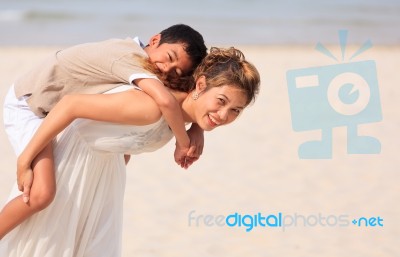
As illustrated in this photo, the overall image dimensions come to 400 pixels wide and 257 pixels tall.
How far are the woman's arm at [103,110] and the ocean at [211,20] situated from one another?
12.7 meters

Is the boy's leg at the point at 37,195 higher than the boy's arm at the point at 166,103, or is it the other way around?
the boy's arm at the point at 166,103

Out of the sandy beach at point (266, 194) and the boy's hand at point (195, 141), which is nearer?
the boy's hand at point (195, 141)

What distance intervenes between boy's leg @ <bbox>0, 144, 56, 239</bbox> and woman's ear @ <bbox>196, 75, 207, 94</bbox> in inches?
28.0

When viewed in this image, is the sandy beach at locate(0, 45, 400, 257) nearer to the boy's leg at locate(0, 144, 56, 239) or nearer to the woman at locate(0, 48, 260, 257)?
the woman at locate(0, 48, 260, 257)

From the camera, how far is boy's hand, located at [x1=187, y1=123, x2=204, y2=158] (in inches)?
149

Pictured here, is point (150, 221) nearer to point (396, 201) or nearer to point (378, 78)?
point (396, 201)

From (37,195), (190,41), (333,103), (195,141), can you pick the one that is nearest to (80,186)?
(37,195)

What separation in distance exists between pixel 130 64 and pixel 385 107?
7.46 m

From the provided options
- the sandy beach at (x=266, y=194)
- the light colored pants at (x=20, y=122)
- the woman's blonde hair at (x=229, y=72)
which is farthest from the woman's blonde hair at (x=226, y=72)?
the sandy beach at (x=266, y=194)

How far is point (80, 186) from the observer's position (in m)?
3.83

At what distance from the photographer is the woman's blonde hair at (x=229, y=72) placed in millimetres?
3605

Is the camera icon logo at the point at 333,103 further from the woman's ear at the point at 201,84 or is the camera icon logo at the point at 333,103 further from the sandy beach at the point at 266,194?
the woman's ear at the point at 201,84

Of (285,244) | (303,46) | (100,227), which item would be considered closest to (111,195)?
(100,227)

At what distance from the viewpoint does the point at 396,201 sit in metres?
7.38
